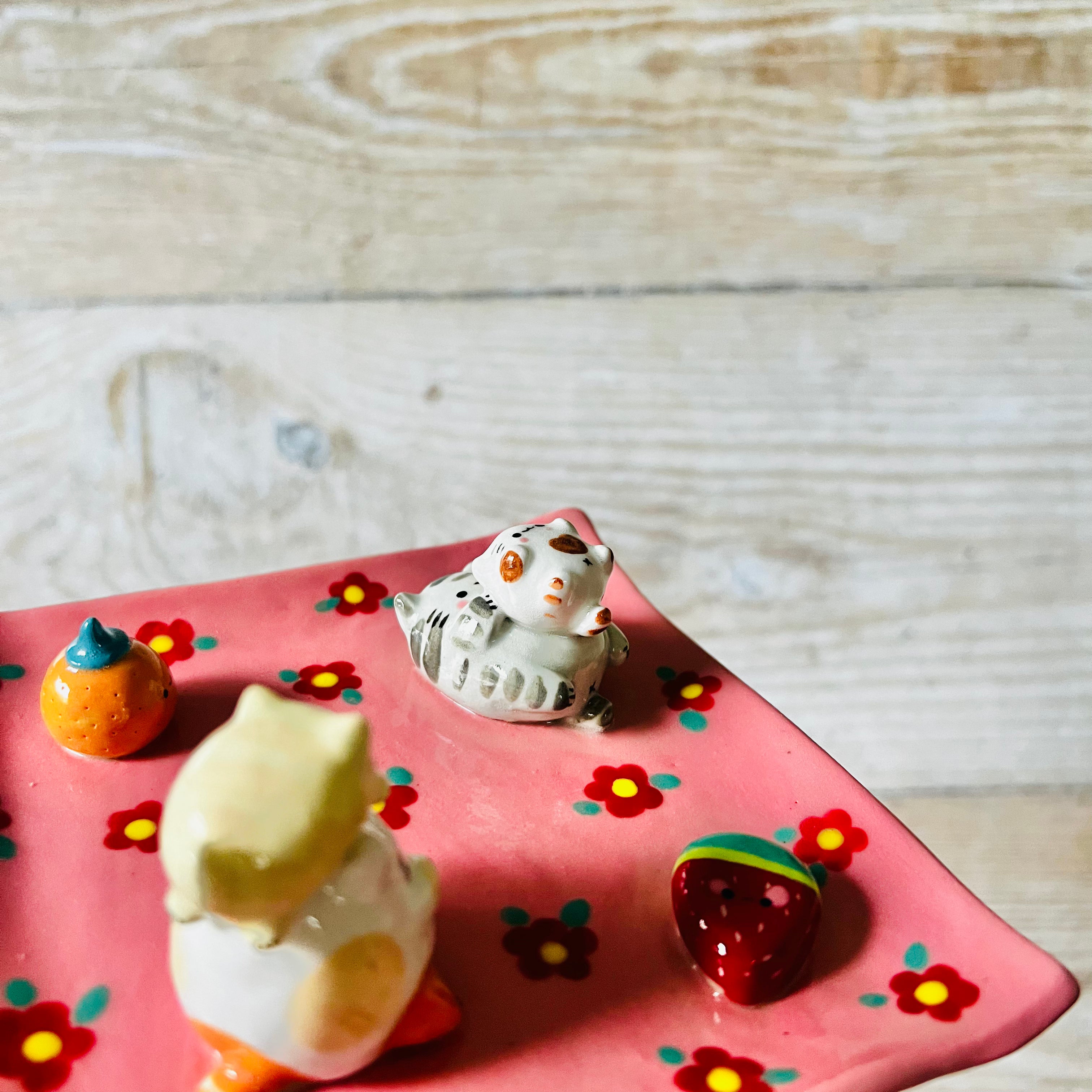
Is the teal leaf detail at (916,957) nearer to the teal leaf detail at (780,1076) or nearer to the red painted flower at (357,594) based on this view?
the teal leaf detail at (780,1076)

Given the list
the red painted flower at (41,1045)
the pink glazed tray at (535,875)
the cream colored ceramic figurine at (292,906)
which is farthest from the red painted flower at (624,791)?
the red painted flower at (41,1045)

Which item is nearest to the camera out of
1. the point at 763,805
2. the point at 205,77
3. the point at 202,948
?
the point at 202,948

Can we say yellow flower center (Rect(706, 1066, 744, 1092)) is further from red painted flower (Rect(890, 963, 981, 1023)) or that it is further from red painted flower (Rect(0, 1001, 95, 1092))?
red painted flower (Rect(0, 1001, 95, 1092))

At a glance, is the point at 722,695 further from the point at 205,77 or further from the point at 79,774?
the point at 205,77

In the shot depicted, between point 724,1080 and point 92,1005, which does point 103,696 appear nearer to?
point 92,1005

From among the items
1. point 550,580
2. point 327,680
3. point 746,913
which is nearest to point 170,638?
point 327,680

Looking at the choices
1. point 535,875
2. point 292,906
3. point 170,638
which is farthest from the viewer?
point 170,638

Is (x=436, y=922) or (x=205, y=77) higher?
(x=205, y=77)

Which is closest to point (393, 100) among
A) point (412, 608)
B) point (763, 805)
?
point (412, 608)
